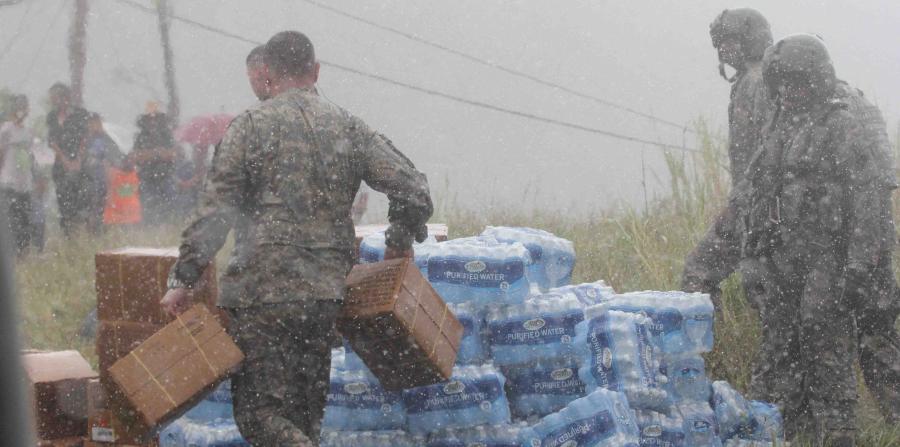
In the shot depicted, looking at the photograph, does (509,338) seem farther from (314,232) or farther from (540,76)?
(540,76)

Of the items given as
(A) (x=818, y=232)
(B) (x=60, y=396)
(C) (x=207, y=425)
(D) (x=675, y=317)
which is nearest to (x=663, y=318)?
(D) (x=675, y=317)

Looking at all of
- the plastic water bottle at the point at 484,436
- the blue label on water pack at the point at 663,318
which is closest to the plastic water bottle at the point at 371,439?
the plastic water bottle at the point at 484,436

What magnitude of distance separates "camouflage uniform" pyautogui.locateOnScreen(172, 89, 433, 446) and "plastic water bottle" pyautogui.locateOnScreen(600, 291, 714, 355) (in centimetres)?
154

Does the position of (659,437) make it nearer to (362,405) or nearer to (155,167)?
(362,405)

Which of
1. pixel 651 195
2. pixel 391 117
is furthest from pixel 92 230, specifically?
pixel 391 117

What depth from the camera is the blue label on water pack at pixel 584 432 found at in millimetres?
4840

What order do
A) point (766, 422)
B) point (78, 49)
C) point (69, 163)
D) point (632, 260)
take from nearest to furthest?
point (766, 422) → point (632, 260) → point (69, 163) → point (78, 49)

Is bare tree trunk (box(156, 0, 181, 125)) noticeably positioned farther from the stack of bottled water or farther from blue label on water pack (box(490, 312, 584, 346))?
blue label on water pack (box(490, 312, 584, 346))

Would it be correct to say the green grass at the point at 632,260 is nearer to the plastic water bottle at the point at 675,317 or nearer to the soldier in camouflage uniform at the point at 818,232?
the soldier in camouflage uniform at the point at 818,232

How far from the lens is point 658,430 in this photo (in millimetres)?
5258

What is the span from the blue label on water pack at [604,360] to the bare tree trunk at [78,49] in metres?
15.0

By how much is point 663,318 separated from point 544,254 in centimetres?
64

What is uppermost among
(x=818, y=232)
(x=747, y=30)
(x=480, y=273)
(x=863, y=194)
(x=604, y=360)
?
(x=747, y=30)

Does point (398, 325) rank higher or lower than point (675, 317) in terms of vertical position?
higher
